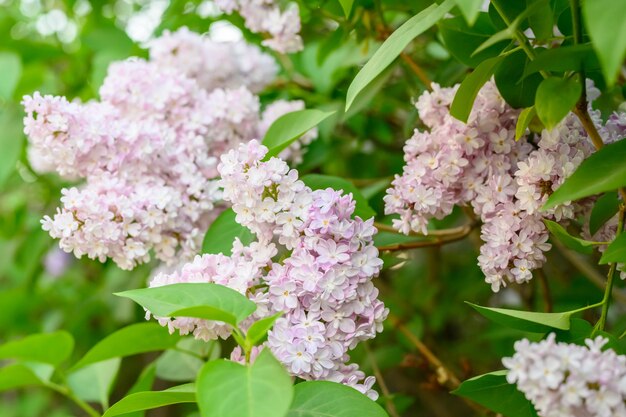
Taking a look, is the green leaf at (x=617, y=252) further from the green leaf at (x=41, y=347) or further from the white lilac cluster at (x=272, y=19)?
the green leaf at (x=41, y=347)

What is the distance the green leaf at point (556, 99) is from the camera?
65cm

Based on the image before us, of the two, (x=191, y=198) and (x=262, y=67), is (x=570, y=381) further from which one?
(x=262, y=67)

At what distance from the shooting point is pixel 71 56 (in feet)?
5.55

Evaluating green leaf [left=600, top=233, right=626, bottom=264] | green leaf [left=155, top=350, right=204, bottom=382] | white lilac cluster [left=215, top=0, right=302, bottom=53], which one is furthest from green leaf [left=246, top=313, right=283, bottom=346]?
white lilac cluster [left=215, top=0, right=302, bottom=53]

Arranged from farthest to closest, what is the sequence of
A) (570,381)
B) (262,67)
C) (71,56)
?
(71,56), (262,67), (570,381)

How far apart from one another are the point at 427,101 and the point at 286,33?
328mm

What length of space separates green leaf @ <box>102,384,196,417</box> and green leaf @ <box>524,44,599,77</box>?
0.43 m

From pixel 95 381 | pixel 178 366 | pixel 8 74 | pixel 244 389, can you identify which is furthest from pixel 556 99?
pixel 8 74

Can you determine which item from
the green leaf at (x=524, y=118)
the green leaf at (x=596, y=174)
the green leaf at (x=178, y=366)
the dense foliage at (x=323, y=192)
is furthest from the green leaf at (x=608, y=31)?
the green leaf at (x=178, y=366)

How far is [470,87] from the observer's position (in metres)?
0.74

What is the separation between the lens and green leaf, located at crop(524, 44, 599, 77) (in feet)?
2.12

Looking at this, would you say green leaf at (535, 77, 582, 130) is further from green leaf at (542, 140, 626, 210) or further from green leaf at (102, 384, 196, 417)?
green leaf at (102, 384, 196, 417)

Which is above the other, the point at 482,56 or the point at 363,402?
the point at 482,56

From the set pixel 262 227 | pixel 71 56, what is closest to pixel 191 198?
pixel 262 227
